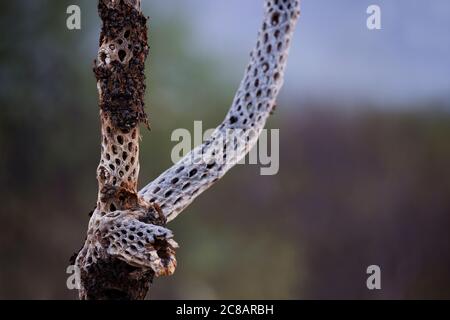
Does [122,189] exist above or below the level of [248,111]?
below

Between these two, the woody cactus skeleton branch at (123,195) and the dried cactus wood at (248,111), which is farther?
the dried cactus wood at (248,111)

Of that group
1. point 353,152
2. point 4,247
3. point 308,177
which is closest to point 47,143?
point 4,247

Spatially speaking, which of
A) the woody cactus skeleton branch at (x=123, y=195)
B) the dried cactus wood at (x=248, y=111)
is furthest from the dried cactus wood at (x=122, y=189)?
the dried cactus wood at (x=248, y=111)

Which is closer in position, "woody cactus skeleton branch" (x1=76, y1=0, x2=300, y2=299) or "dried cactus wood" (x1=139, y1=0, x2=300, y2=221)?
"woody cactus skeleton branch" (x1=76, y1=0, x2=300, y2=299)

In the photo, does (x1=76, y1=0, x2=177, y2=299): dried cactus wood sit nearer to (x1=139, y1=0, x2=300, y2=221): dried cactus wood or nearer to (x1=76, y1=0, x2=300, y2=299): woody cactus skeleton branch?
(x1=76, y1=0, x2=300, y2=299): woody cactus skeleton branch

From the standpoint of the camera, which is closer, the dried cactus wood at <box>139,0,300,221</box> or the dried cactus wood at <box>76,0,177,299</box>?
the dried cactus wood at <box>76,0,177,299</box>

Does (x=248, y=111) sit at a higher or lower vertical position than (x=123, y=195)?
higher

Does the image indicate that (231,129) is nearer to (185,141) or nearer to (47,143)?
(185,141)

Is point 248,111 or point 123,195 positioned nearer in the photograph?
point 123,195

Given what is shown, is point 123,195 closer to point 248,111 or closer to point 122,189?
point 122,189

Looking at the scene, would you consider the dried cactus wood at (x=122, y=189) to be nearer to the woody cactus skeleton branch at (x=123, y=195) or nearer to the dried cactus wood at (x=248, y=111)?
the woody cactus skeleton branch at (x=123, y=195)

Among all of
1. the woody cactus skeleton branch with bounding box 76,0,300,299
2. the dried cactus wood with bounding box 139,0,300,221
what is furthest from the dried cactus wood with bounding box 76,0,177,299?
the dried cactus wood with bounding box 139,0,300,221

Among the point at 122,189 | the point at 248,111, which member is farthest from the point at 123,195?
the point at 248,111

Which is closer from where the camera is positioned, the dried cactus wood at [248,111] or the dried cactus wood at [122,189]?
the dried cactus wood at [122,189]
